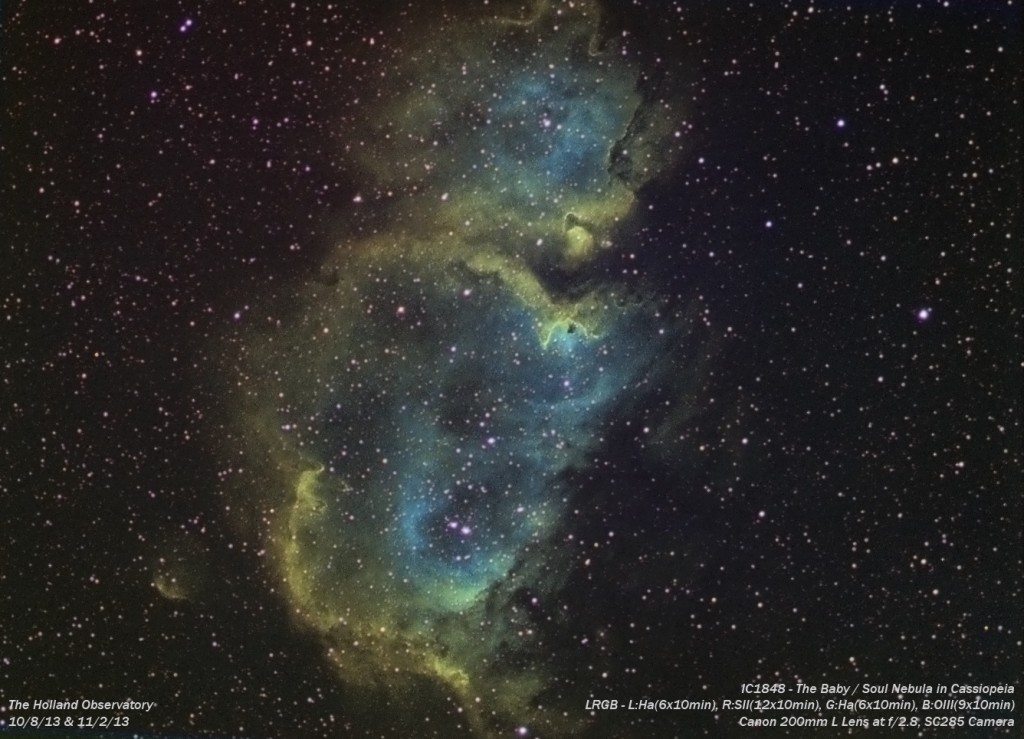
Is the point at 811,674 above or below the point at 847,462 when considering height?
below

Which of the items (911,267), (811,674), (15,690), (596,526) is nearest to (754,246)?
(911,267)

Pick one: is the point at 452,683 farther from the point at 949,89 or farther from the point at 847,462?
the point at 949,89

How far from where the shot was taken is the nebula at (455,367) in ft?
3.63

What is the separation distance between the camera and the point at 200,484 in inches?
43.7

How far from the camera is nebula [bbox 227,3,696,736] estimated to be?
1.11 metres

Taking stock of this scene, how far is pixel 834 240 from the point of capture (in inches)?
44.3

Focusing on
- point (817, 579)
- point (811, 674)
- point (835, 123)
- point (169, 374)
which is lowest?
point (811, 674)

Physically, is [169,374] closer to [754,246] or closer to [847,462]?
[754,246]

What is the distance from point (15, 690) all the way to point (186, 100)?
879 mm

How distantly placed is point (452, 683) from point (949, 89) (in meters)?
1.12

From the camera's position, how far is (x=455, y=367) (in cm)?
111

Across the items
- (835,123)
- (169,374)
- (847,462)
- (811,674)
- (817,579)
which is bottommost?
(811,674)

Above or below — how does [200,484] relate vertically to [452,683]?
above

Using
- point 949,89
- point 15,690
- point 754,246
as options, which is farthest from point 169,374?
point 949,89
